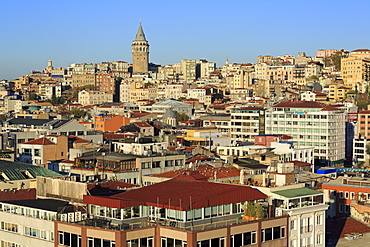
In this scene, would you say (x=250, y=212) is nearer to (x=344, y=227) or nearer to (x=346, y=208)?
(x=344, y=227)

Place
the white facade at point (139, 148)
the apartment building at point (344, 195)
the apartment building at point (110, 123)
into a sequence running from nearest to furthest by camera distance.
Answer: the apartment building at point (344, 195)
the white facade at point (139, 148)
the apartment building at point (110, 123)

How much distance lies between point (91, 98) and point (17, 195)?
415ft

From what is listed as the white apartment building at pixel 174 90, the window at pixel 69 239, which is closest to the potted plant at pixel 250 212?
the window at pixel 69 239

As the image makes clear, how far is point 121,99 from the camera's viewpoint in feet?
560

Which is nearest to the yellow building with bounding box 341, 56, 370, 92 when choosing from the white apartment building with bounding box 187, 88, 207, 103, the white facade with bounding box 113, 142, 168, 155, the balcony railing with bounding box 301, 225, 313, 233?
the white apartment building with bounding box 187, 88, 207, 103

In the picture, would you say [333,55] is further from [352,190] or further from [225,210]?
[225,210]

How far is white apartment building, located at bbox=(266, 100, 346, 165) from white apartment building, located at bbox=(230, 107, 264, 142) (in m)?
1.89

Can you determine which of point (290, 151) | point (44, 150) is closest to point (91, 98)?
point (290, 151)

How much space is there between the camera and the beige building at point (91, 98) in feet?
524

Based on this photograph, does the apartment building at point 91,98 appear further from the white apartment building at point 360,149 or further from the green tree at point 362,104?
the white apartment building at point 360,149

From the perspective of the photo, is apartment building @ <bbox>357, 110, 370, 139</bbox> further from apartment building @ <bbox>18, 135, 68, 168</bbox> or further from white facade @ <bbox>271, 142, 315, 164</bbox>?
apartment building @ <bbox>18, 135, 68, 168</bbox>

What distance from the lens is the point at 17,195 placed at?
34656 mm

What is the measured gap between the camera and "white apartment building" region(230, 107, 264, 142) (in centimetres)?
9362

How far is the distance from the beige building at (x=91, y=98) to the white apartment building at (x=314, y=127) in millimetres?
73487
